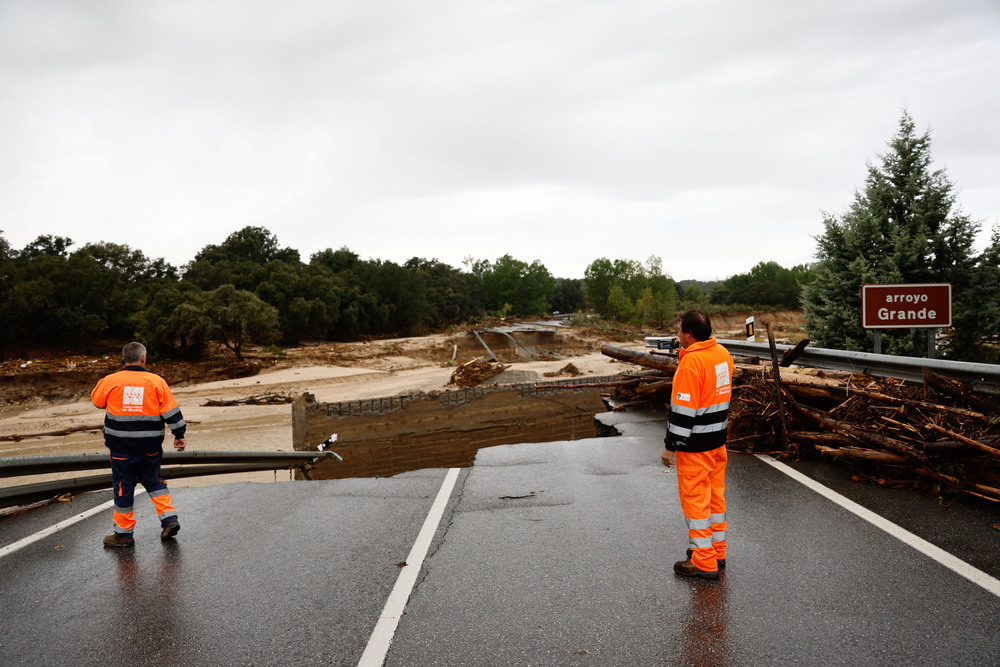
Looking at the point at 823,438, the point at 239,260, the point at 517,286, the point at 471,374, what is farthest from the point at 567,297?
the point at 823,438

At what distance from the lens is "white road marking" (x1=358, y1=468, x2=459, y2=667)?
111 inches

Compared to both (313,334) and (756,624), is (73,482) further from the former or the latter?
(313,334)

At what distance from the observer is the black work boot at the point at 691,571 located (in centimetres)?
358

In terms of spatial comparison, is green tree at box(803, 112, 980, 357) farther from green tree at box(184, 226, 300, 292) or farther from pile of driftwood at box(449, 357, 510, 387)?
green tree at box(184, 226, 300, 292)

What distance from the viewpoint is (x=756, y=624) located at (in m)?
3.04

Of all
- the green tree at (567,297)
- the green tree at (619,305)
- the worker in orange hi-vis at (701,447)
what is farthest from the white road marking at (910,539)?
the green tree at (567,297)

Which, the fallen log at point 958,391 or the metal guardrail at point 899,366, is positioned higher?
the metal guardrail at point 899,366

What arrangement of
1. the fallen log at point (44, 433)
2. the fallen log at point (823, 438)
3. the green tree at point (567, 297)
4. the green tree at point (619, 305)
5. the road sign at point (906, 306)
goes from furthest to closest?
1. the green tree at point (567, 297)
2. the green tree at point (619, 305)
3. the fallen log at point (44, 433)
4. the road sign at point (906, 306)
5. the fallen log at point (823, 438)

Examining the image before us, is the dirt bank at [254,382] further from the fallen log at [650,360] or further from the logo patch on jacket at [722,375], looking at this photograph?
the logo patch on jacket at [722,375]

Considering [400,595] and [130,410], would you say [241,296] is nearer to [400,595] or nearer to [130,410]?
[130,410]

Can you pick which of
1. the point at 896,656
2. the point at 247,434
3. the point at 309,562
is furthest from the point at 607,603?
the point at 247,434

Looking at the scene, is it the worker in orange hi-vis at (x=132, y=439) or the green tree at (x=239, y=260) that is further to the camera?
the green tree at (x=239, y=260)

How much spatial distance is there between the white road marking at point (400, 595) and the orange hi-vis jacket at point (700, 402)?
6.54 feet

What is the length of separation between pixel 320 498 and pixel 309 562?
5.26 feet
